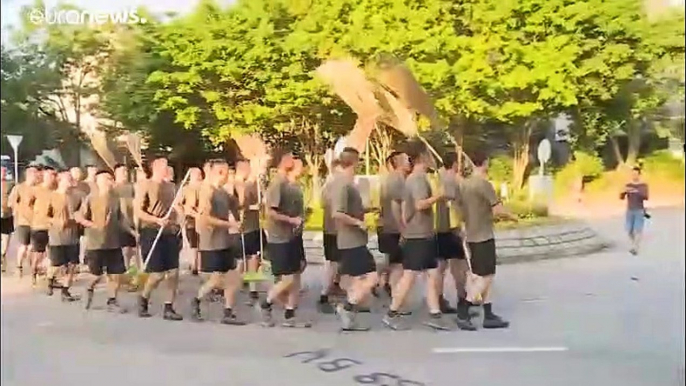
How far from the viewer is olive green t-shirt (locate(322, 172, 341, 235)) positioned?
1.84 meters

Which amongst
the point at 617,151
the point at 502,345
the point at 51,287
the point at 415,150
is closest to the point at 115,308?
the point at 51,287

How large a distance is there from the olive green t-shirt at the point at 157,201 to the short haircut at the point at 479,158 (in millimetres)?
775

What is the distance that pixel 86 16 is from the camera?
1847 millimetres

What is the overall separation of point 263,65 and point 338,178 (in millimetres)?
337

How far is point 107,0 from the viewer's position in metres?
1.84

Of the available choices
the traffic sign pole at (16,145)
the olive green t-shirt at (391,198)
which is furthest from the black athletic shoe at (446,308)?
the traffic sign pole at (16,145)

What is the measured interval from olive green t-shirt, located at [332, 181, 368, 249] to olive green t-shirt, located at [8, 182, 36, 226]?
84 cm

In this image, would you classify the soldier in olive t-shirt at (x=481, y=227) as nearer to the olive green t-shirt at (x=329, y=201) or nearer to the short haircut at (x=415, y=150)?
the short haircut at (x=415, y=150)

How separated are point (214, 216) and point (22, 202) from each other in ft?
1.77

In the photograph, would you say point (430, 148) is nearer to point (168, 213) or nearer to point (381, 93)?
point (381, 93)

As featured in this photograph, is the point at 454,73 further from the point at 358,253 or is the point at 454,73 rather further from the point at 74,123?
the point at 74,123

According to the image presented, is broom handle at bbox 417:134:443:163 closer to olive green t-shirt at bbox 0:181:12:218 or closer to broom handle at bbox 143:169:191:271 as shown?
broom handle at bbox 143:169:191:271

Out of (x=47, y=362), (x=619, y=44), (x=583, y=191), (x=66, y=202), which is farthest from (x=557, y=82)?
(x=47, y=362)

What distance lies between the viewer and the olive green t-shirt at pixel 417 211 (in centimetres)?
185
